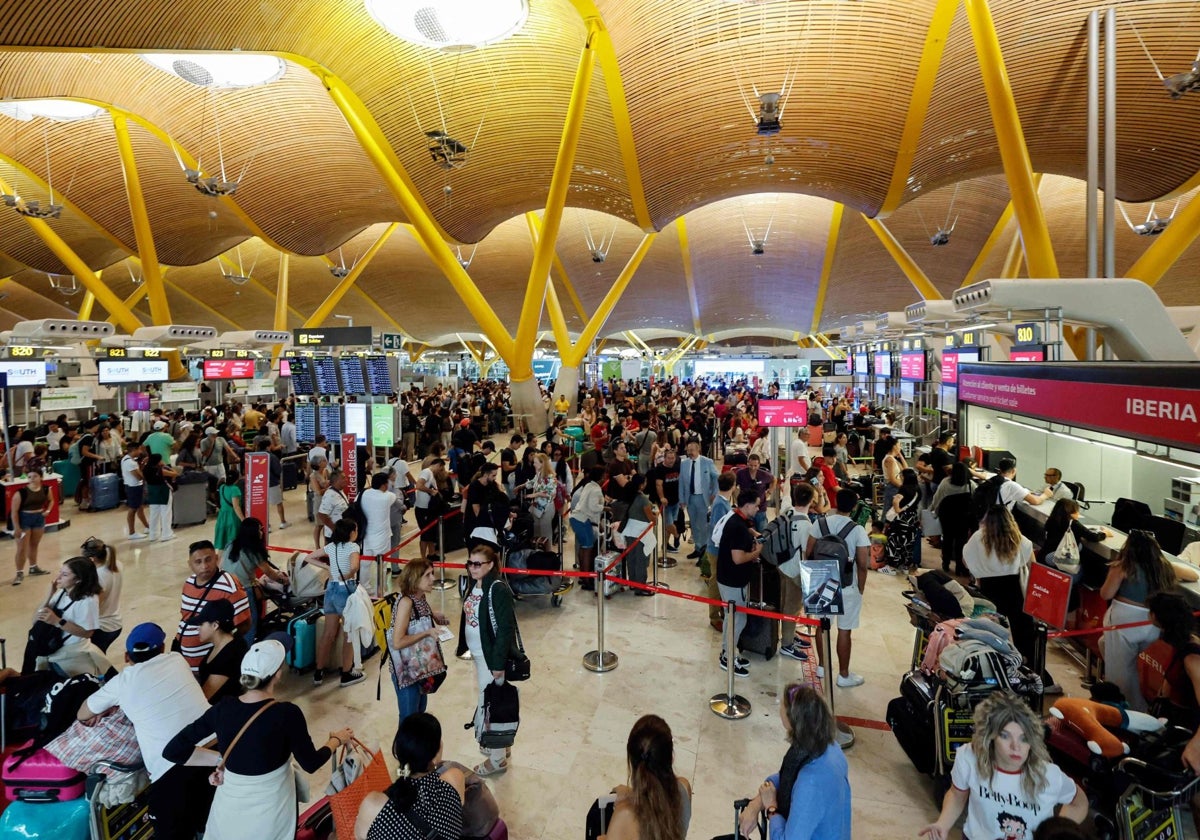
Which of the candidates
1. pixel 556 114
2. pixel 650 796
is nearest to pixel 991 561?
pixel 650 796

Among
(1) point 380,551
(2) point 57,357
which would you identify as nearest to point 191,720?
(1) point 380,551

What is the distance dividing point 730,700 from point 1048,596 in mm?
2514

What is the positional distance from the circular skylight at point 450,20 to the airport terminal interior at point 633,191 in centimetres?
7

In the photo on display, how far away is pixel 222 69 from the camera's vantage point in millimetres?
15023

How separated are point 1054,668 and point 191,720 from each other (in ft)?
22.3

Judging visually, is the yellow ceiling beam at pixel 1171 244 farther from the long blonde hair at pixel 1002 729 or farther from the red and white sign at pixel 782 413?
the long blonde hair at pixel 1002 729

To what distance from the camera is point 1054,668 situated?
5.61 m

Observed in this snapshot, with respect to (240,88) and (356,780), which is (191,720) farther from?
(240,88)

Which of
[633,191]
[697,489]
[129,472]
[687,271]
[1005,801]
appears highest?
[687,271]

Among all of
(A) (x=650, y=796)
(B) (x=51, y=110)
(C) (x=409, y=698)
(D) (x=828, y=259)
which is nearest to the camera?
(A) (x=650, y=796)

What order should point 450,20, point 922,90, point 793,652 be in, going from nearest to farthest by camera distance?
point 793,652
point 450,20
point 922,90

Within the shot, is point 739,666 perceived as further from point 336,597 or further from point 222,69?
point 222,69

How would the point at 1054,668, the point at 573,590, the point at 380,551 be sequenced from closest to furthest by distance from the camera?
the point at 1054,668 → the point at 380,551 → the point at 573,590

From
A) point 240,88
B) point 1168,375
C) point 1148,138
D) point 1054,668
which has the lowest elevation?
point 1054,668
